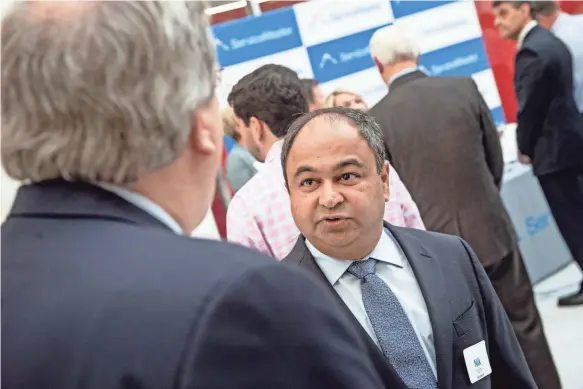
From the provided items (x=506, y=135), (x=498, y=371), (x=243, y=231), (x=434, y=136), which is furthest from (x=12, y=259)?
(x=506, y=135)

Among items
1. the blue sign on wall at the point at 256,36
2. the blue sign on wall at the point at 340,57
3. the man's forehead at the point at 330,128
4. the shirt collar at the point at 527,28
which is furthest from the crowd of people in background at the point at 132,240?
the blue sign on wall at the point at 340,57

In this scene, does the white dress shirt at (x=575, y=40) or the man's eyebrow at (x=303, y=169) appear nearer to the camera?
the man's eyebrow at (x=303, y=169)

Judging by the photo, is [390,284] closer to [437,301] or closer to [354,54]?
[437,301]

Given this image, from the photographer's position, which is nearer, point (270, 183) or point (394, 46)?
point (270, 183)

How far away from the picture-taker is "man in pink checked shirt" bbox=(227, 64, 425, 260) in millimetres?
2008

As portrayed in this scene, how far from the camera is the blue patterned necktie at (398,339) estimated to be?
4.49 ft

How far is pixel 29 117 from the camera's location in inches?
29.7

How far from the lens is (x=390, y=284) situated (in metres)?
1.46

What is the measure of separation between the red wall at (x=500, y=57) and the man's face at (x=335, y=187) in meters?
4.91

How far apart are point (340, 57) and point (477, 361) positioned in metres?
4.08

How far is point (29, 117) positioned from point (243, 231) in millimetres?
1289

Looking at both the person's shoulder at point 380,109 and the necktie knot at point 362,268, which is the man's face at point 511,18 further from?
Answer: the necktie knot at point 362,268

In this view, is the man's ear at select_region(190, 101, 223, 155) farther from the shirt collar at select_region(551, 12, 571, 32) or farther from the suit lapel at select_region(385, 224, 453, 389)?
the shirt collar at select_region(551, 12, 571, 32)

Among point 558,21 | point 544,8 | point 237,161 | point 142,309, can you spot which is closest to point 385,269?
point 142,309
